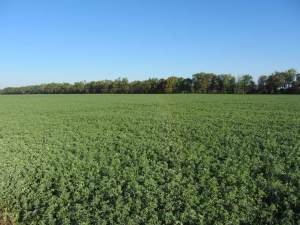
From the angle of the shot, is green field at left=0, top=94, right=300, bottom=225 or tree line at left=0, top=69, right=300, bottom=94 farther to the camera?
tree line at left=0, top=69, right=300, bottom=94

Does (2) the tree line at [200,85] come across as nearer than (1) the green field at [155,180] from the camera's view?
No

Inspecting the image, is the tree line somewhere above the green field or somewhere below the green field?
above

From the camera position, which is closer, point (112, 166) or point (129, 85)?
point (112, 166)

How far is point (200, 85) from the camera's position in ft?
377

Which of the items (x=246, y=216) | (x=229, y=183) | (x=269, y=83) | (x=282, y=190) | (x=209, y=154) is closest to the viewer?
(x=246, y=216)

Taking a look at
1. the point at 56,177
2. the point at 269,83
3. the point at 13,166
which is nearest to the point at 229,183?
the point at 56,177

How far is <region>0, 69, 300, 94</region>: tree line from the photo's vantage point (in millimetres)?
95825

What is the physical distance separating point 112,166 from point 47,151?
4.69 m

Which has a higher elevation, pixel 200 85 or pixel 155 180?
pixel 200 85

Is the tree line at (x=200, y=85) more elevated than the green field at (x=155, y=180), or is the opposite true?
the tree line at (x=200, y=85)

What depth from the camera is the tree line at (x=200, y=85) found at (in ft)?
314

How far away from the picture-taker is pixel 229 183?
8.90 meters

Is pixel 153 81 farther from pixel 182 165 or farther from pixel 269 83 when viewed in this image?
pixel 182 165

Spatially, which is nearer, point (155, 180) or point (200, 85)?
point (155, 180)
